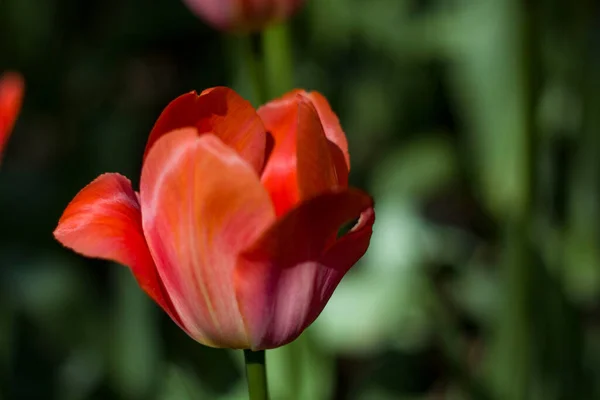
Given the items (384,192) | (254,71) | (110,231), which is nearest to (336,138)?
(110,231)

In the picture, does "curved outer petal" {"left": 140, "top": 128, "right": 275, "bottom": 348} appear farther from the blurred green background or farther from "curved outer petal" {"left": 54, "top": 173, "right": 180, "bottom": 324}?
the blurred green background

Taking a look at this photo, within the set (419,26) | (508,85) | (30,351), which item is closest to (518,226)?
(508,85)

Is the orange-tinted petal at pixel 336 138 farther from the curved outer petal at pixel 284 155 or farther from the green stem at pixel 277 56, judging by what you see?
the green stem at pixel 277 56

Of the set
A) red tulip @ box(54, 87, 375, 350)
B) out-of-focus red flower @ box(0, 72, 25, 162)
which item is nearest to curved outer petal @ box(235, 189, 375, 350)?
red tulip @ box(54, 87, 375, 350)

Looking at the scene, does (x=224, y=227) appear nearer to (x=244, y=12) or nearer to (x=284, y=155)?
(x=284, y=155)

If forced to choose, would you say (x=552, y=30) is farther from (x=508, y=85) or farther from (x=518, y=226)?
(x=518, y=226)

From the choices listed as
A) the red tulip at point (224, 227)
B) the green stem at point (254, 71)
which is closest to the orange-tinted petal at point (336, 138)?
the red tulip at point (224, 227)
